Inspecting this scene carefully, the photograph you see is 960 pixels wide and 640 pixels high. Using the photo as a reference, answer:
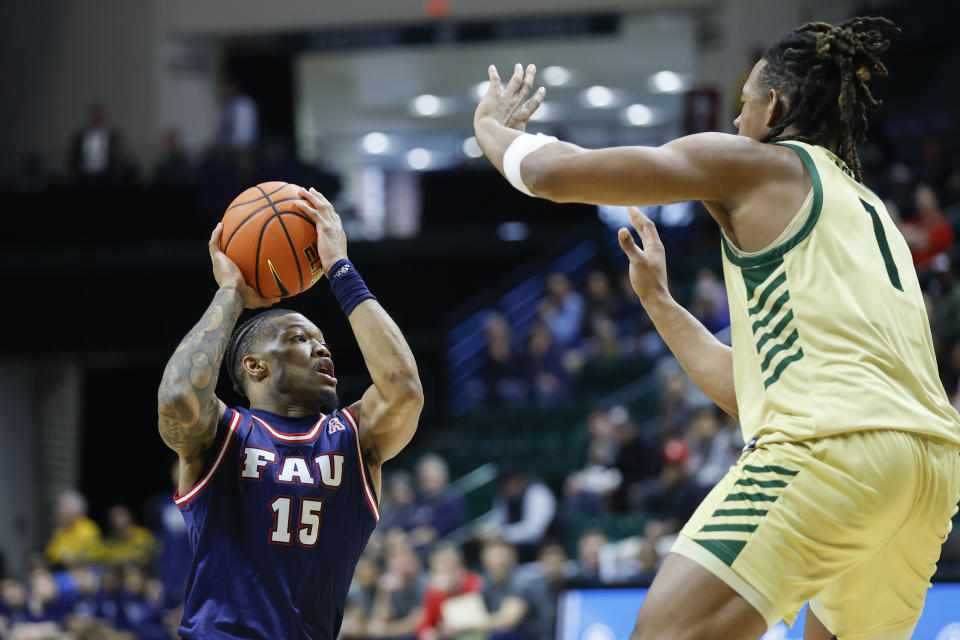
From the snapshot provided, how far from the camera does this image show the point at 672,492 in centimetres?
1021

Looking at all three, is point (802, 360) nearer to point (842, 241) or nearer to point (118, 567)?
point (842, 241)

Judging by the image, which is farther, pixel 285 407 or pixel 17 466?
pixel 17 466

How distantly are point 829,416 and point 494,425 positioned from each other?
11.5m

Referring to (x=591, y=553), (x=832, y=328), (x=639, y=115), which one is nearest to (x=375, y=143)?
(x=639, y=115)

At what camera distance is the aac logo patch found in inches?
145

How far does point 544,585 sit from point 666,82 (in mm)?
18132

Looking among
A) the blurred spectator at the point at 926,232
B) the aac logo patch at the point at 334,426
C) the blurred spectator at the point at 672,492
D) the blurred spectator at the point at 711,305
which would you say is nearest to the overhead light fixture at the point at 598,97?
the blurred spectator at the point at 711,305

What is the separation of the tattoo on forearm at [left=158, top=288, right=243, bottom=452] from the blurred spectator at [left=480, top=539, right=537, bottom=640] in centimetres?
621

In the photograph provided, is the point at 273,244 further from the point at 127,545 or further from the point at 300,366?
the point at 127,545

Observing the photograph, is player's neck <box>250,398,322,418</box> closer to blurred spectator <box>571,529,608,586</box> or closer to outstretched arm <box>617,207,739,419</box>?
outstretched arm <box>617,207,739,419</box>

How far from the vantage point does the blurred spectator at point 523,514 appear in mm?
11375

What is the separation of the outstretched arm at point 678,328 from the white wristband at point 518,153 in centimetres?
56

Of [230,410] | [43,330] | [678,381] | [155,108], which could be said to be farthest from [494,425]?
[230,410]

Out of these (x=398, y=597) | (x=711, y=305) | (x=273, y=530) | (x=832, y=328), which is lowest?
(x=398, y=597)
